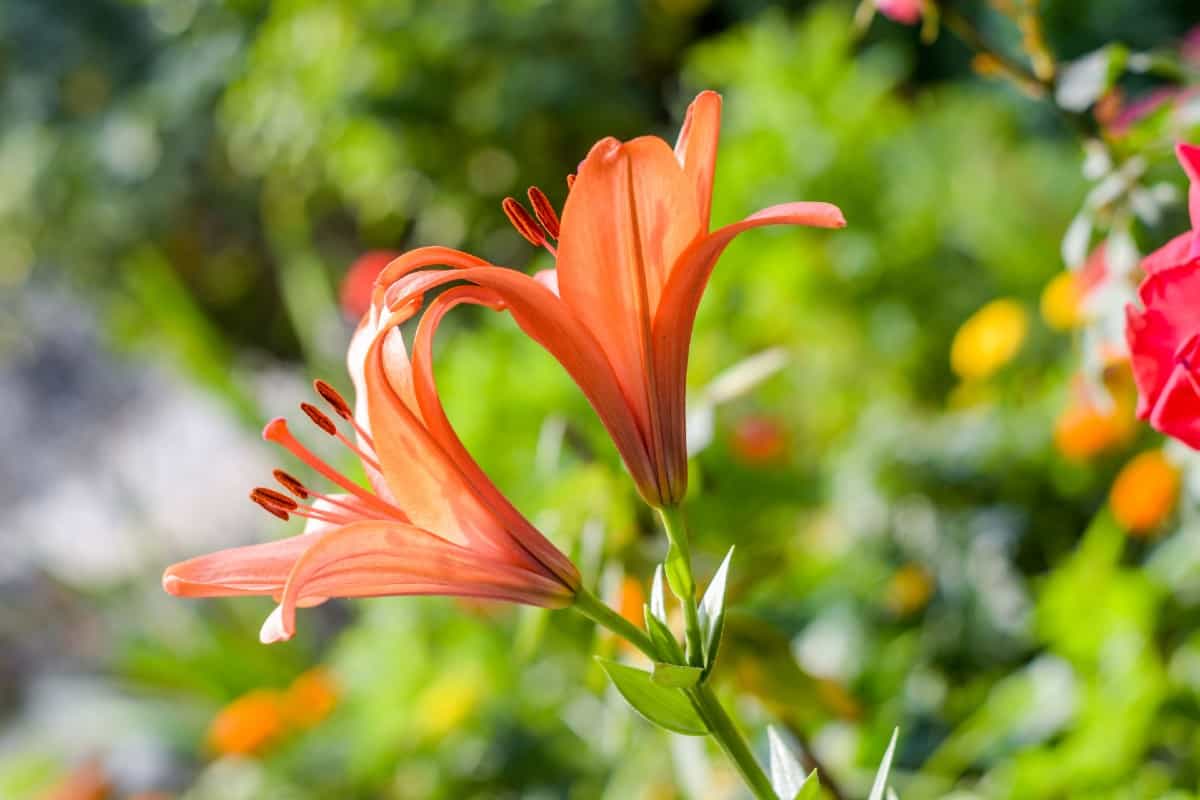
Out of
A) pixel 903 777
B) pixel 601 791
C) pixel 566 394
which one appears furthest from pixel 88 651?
pixel 903 777

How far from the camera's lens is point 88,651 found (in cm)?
297

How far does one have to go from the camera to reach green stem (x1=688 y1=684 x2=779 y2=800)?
346 mm

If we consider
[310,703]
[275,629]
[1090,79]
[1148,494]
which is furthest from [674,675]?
[310,703]

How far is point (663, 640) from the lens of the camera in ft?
1.18

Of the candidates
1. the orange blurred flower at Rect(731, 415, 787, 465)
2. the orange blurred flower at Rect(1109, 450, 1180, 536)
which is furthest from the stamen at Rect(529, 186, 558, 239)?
the orange blurred flower at Rect(731, 415, 787, 465)

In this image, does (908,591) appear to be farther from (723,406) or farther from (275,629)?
(275,629)

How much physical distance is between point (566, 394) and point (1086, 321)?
0.85 m

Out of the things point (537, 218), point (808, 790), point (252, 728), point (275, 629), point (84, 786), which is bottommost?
point (808, 790)

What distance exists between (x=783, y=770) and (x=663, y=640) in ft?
0.23

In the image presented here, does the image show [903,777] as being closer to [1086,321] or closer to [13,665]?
[1086,321]

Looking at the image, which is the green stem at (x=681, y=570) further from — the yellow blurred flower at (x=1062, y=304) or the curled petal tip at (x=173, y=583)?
the yellow blurred flower at (x=1062, y=304)

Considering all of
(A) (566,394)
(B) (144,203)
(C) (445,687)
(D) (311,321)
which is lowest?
(C) (445,687)

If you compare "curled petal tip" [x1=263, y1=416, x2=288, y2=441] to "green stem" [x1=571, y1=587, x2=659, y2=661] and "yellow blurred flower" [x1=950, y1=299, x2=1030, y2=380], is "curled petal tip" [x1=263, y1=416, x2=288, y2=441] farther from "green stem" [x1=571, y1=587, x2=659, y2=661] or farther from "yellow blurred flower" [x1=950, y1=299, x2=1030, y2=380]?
"yellow blurred flower" [x1=950, y1=299, x2=1030, y2=380]

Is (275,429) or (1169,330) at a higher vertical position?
(275,429)
